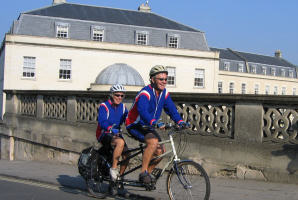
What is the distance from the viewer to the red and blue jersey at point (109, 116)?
6.28 m

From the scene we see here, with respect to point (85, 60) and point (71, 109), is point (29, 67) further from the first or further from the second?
Result: point (71, 109)

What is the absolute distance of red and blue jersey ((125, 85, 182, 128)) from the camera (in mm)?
5520

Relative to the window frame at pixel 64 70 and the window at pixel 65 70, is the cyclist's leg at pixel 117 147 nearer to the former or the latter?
the window frame at pixel 64 70

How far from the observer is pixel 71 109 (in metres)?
11.6

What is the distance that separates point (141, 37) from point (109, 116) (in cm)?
4386

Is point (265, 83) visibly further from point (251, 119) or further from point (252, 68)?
point (251, 119)

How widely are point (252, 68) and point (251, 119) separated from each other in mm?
74173

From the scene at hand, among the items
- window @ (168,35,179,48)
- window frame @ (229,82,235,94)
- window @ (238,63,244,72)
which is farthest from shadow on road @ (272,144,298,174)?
window @ (238,63,244,72)

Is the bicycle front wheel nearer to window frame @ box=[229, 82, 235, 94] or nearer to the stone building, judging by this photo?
the stone building

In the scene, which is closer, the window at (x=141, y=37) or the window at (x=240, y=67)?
the window at (x=141, y=37)

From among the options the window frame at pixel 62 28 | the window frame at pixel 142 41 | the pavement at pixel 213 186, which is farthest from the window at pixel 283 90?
the pavement at pixel 213 186

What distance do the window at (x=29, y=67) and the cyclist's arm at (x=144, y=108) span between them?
38508 millimetres

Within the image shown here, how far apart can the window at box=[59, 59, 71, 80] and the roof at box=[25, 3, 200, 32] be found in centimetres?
550

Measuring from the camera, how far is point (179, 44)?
5109cm
